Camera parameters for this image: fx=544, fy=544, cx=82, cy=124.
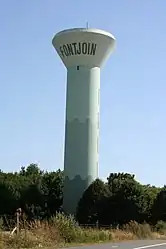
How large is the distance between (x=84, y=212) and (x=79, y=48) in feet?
64.5

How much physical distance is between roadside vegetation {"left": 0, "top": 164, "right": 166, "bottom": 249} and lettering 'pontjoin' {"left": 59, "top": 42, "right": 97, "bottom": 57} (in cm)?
1580

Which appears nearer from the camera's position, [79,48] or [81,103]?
[79,48]

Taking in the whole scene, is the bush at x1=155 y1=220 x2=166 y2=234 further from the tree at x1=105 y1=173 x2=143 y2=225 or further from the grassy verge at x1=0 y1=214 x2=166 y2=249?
the tree at x1=105 y1=173 x2=143 y2=225

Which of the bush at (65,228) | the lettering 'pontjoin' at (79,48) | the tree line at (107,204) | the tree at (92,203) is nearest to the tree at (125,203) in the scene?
the tree line at (107,204)

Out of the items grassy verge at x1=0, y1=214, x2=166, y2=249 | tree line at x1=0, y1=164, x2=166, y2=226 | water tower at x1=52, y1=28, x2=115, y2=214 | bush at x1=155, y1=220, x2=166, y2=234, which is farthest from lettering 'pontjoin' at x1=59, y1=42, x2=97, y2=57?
grassy verge at x1=0, y1=214, x2=166, y2=249

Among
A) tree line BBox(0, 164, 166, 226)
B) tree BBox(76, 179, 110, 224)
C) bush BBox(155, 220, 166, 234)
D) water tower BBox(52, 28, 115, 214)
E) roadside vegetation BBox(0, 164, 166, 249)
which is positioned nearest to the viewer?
roadside vegetation BBox(0, 164, 166, 249)

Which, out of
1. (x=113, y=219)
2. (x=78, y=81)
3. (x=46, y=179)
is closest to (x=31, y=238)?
(x=113, y=219)

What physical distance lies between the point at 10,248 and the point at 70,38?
47.9m

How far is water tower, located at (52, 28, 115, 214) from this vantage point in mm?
65562

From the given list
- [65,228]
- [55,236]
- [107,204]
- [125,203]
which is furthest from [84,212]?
[55,236]

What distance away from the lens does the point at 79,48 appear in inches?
2601

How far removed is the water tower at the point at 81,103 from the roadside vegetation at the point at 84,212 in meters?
2.40

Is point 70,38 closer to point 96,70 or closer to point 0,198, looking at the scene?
point 96,70

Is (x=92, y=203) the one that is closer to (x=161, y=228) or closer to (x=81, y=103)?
(x=81, y=103)
